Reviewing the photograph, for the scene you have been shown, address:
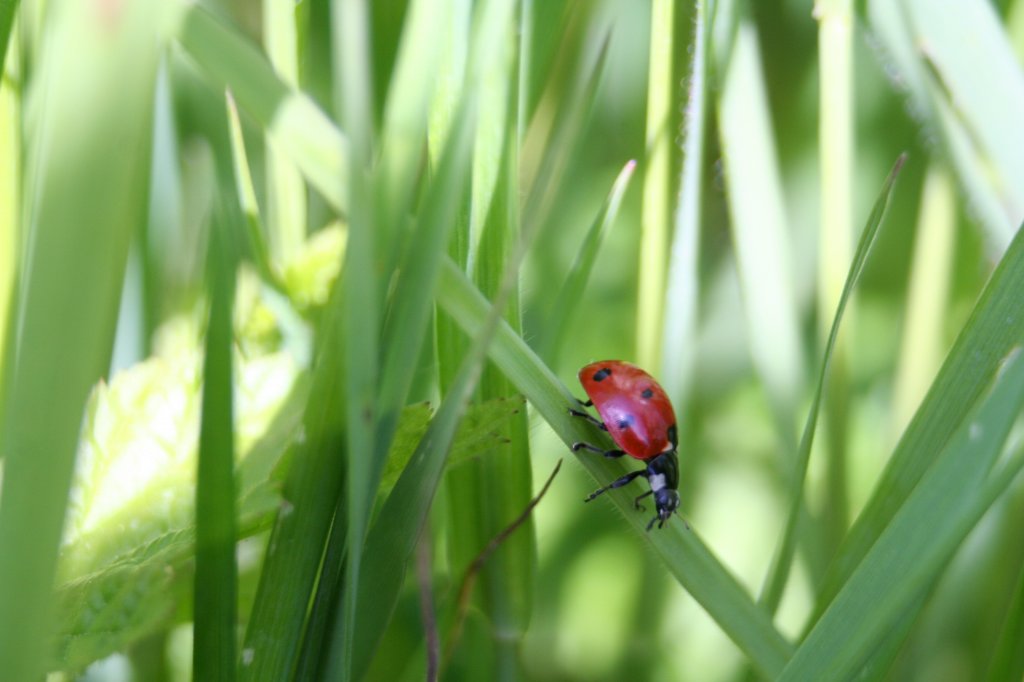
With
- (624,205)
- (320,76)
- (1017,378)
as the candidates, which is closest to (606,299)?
(624,205)

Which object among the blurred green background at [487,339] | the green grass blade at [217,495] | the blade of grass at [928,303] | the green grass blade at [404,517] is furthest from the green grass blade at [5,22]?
the blade of grass at [928,303]

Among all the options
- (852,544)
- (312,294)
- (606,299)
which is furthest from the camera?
(606,299)

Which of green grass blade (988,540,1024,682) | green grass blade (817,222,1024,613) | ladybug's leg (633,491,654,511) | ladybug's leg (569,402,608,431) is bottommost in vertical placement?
green grass blade (988,540,1024,682)

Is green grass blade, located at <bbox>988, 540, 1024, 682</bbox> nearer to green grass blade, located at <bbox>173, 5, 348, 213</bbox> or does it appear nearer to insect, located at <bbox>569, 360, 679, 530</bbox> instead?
insect, located at <bbox>569, 360, 679, 530</bbox>

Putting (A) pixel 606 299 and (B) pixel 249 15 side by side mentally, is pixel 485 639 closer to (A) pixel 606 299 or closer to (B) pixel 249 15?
(A) pixel 606 299

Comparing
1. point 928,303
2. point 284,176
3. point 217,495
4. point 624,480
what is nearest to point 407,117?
point 217,495

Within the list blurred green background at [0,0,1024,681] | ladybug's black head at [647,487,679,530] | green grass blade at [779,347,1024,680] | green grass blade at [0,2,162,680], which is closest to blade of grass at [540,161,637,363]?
blurred green background at [0,0,1024,681]
